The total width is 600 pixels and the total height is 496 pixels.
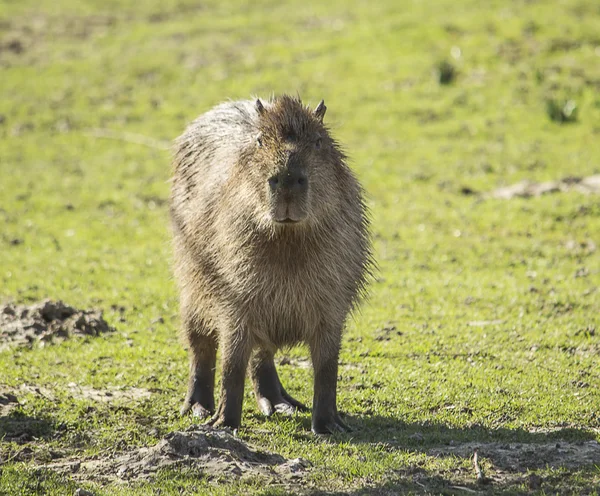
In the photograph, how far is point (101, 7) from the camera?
21.4 m

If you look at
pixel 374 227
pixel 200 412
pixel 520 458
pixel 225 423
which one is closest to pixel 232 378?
pixel 225 423

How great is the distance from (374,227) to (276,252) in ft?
18.2

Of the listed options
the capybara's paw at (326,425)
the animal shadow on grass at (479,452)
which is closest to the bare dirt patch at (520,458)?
the animal shadow on grass at (479,452)

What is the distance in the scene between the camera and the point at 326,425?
18.0 feet

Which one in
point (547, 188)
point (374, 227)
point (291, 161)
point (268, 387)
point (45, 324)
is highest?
point (547, 188)

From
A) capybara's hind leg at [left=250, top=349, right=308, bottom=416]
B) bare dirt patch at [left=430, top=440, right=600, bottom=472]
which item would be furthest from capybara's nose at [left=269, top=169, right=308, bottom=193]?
bare dirt patch at [left=430, top=440, right=600, bottom=472]

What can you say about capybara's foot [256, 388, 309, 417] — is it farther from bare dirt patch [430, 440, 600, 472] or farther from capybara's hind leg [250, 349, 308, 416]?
bare dirt patch [430, 440, 600, 472]

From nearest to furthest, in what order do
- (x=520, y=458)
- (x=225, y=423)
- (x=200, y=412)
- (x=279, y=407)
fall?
(x=520, y=458)
(x=225, y=423)
(x=200, y=412)
(x=279, y=407)

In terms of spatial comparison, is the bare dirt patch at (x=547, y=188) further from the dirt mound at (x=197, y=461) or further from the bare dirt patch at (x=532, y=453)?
the dirt mound at (x=197, y=461)

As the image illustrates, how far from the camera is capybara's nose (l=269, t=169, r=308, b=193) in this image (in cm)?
501

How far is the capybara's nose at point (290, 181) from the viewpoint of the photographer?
501cm

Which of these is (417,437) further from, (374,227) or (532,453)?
(374,227)

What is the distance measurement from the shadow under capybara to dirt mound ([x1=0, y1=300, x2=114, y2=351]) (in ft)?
6.34

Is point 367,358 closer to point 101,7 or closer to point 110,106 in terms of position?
point 110,106
